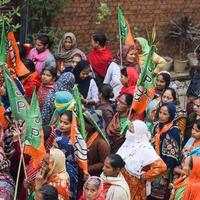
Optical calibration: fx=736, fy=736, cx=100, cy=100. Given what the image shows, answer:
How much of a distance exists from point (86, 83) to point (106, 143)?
1.79 meters

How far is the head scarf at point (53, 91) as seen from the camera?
27.2 ft

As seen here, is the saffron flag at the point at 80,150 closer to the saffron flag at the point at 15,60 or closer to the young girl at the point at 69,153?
the young girl at the point at 69,153

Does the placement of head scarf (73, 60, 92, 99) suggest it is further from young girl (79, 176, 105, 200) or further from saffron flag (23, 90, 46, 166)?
young girl (79, 176, 105, 200)

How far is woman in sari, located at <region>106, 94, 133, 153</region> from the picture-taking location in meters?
7.91

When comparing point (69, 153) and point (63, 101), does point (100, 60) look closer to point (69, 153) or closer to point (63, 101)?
point (63, 101)

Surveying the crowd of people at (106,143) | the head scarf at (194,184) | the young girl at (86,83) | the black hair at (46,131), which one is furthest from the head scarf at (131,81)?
the head scarf at (194,184)

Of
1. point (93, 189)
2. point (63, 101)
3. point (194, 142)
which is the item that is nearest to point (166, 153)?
point (194, 142)

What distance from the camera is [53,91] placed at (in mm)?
8445

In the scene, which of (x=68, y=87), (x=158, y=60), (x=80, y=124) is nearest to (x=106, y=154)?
(x=80, y=124)

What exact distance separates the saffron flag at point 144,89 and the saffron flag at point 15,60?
4.86ft

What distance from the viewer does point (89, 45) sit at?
1256 centimetres

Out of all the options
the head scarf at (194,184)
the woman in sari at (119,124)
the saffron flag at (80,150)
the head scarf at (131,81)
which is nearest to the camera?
the head scarf at (194,184)

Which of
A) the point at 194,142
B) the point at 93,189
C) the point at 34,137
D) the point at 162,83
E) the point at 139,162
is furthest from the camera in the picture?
the point at 162,83

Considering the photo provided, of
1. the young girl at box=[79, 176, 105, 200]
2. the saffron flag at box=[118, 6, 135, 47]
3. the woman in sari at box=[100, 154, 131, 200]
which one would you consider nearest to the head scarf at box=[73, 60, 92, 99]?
the saffron flag at box=[118, 6, 135, 47]
